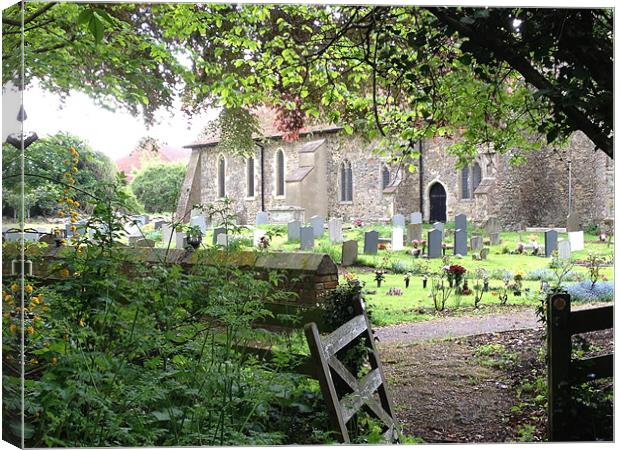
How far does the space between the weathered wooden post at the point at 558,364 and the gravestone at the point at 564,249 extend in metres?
0.27

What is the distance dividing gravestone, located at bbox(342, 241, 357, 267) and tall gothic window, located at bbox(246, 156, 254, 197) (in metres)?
0.62

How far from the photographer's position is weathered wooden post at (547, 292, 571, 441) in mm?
4098

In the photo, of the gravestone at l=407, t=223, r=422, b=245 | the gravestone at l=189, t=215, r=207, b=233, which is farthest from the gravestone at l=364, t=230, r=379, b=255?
the gravestone at l=189, t=215, r=207, b=233

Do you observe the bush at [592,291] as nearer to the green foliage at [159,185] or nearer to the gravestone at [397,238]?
the gravestone at [397,238]

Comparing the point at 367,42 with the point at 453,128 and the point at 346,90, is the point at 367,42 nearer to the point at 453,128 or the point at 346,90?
the point at 346,90

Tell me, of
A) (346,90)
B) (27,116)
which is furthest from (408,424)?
(27,116)

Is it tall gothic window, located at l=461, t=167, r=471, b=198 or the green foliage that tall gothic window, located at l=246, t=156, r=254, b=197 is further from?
tall gothic window, located at l=461, t=167, r=471, b=198

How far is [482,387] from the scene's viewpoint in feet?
13.7

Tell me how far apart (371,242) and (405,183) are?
0.45 m

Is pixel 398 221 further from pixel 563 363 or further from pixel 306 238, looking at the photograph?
pixel 563 363

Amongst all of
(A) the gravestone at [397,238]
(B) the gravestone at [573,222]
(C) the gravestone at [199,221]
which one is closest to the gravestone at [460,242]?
(A) the gravestone at [397,238]

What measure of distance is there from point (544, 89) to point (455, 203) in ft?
2.69

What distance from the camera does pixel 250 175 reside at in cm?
435

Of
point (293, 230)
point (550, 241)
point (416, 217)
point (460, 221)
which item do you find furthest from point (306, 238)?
point (550, 241)
